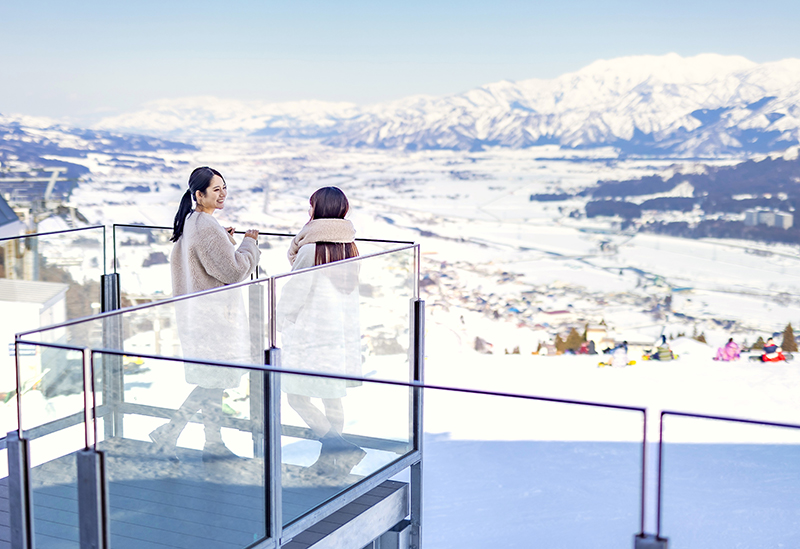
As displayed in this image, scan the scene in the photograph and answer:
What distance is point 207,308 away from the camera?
345 cm

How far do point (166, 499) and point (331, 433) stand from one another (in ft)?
3.31

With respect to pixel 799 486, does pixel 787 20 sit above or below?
above

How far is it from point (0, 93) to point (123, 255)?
31.8m

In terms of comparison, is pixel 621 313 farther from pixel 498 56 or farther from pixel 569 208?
pixel 498 56

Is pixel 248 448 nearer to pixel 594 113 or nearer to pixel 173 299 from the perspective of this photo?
pixel 173 299

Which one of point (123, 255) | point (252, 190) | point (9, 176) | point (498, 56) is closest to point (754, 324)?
point (498, 56)

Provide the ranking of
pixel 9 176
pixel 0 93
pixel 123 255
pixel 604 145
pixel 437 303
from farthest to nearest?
pixel 604 145 < pixel 437 303 < pixel 0 93 < pixel 9 176 < pixel 123 255

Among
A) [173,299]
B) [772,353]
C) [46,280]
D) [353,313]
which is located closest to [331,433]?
[353,313]

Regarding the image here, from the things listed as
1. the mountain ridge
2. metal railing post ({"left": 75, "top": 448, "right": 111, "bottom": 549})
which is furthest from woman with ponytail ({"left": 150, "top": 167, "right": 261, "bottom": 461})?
the mountain ridge

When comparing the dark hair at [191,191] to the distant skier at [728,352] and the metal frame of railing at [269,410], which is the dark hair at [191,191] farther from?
the distant skier at [728,352]

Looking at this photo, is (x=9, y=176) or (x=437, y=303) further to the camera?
(x=437, y=303)

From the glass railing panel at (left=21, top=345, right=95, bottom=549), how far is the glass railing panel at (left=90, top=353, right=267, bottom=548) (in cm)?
12

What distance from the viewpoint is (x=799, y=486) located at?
8.73 feet

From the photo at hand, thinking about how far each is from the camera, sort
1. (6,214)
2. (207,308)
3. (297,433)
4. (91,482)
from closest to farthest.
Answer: (91,482) < (207,308) < (297,433) < (6,214)
